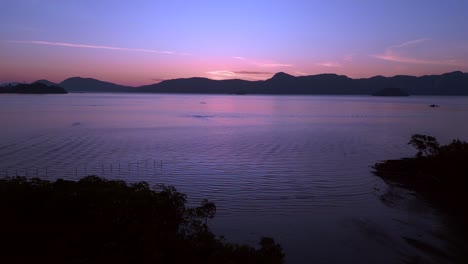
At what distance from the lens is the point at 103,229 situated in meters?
10.8

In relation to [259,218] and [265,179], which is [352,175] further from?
[259,218]

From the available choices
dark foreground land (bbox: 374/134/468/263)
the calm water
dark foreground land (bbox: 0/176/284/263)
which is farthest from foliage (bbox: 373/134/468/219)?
dark foreground land (bbox: 0/176/284/263)

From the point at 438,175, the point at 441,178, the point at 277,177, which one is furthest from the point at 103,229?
the point at 438,175

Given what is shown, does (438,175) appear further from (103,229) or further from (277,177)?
(103,229)

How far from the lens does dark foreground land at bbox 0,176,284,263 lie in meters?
9.06

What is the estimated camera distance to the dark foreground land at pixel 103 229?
29.7 ft

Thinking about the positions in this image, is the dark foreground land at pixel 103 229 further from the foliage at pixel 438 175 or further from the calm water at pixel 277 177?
the foliage at pixel 438 175

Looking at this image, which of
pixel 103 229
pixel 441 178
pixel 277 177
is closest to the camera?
pixel 103 229

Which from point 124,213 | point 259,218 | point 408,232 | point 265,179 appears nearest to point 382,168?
point 265,179

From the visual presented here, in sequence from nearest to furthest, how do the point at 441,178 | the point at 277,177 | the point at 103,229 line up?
the point at 103,229, the point at 441,178, the point at 277,177

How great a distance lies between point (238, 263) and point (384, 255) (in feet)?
23.8

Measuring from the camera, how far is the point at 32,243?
33.5ft

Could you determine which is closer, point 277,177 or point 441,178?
point 441,178

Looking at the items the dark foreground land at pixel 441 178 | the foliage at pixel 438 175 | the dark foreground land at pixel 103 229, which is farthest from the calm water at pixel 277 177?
the dark foreground land at pixel 103 229
